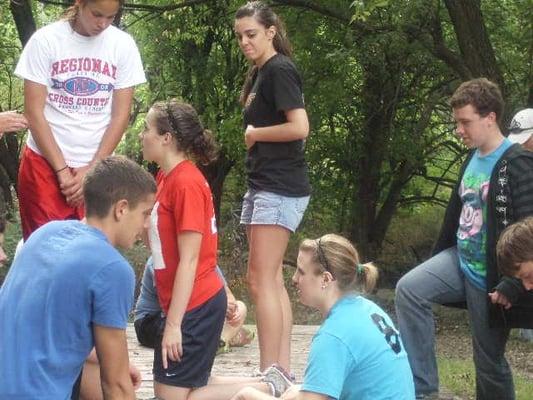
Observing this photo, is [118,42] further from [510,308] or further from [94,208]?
[510,308]

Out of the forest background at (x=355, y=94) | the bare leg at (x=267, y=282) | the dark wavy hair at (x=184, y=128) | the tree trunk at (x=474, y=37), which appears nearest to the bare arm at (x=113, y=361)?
the dark wavy hair at (x=184, y=128)

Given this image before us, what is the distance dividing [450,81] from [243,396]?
999 centimetres

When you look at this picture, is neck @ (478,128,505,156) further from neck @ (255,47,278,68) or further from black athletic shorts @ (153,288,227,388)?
black athletic shorts @ (153,288,227,388)

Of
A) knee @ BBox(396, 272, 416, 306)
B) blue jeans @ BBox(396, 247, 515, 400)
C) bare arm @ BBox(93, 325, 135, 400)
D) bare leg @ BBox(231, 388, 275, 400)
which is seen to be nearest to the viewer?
bare arm @ BBox(93, 325, 135, 400)

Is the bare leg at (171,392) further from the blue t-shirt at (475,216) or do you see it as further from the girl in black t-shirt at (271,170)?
the blue t-shirt at (475,216)

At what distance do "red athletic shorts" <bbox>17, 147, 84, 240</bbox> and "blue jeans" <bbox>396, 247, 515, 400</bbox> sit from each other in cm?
177

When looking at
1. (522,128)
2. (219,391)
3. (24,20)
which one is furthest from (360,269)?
(24,20)

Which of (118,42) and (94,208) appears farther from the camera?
(118,42)

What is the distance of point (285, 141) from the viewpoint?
16.2 feet

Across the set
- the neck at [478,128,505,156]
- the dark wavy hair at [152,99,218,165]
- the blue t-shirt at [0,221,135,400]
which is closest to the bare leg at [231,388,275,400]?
the blue t-shirt at [0,221,135,400]

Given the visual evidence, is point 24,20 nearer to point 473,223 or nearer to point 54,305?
point 473,223

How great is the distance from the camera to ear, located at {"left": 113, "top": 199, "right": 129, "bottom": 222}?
341 centimetres

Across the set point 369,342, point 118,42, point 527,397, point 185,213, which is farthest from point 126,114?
point 527,397

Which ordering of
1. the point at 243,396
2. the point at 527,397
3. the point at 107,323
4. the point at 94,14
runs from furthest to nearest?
the point at 527,397 → the point at 94,14 → the point at 243,396 → the point at 107,323
